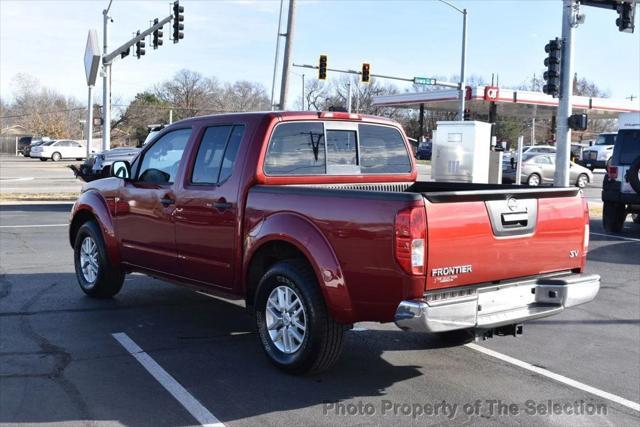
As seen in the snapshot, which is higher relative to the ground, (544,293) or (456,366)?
(544,293)

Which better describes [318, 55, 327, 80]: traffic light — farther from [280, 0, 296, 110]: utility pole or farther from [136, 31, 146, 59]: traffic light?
[280, 0, 296, 110]: utility pole

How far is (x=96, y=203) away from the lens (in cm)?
729

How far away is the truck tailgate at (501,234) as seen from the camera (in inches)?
169

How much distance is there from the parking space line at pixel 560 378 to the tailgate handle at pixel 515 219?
130cm

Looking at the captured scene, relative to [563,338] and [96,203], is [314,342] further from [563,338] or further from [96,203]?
[96,203]

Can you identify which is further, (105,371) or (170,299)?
(170,299)

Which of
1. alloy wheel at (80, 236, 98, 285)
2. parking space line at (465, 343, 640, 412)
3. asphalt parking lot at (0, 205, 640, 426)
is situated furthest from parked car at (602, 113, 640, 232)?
alloy wheel at (80, 236, 98, 285)

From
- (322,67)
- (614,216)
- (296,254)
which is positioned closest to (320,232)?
(296,254)

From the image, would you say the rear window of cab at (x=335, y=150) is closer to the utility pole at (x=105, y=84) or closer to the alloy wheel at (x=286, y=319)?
the alloy wheel at (x=286, y=319)

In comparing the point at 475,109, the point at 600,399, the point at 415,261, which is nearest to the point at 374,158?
the point at 415,261

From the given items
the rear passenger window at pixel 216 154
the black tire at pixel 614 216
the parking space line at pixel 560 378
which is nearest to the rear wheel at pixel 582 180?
the black tire at pixel 614 216

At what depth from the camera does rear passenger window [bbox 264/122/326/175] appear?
5.57 m

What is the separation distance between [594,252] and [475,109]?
54.6 m

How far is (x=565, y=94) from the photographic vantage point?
57.7 feet
